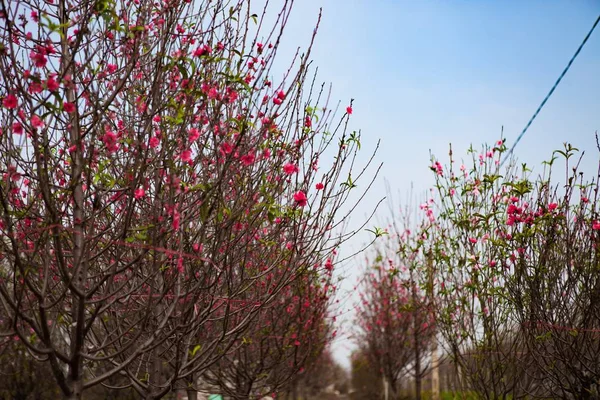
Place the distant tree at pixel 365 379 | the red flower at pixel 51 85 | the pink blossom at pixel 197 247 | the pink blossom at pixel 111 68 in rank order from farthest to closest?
the distant tree at pixel 365 379 → the pink blossom at pixel 111 68 → the pink blossom at pixel 197 247 → the red flower at pixel 51 85

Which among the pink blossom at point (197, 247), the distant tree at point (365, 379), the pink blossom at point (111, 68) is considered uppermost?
the pink blossom at point (111, 68)

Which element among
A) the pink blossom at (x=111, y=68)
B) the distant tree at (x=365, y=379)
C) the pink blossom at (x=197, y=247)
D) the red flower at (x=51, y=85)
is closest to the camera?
the red flower at (x=51, y=85)

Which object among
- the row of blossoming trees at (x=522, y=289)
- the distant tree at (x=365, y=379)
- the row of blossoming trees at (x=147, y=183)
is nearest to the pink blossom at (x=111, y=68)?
the row of blossoming trees at (x=147, y=183)

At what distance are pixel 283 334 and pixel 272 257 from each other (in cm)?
237

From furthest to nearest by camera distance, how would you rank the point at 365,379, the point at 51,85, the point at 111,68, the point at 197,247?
the point at 365,379
the point at 111,68
the point at 197,247
the point at 51,85

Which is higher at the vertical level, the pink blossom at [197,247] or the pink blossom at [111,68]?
the pink blossom at [111,68]

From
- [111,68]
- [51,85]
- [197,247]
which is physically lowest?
[197,247]

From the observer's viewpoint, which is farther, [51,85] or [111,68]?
[111,68]

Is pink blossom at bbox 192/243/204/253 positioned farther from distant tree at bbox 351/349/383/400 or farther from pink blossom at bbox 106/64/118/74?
distant tree at bbox 351/349/383/400

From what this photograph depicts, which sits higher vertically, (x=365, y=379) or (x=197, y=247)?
(x=197, y=247)

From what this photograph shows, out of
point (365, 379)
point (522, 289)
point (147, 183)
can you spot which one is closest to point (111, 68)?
point (147, 183)

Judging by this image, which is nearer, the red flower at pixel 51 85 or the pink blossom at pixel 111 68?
the red flower at pixel 51 85

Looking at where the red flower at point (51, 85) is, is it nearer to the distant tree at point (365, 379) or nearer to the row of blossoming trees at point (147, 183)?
the row of blossoming trees at point (147, 183)

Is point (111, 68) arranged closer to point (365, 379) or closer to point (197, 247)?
point (197, 247)
